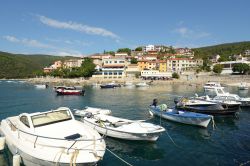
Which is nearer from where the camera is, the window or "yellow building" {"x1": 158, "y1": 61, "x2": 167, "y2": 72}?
the window

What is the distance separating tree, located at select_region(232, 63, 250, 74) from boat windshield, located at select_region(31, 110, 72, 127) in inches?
4996

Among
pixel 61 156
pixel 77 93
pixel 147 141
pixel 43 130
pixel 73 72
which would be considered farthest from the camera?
pixel 73 72

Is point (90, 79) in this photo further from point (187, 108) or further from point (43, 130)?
point (43, 130)

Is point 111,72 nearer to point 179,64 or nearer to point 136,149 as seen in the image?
point 179,64

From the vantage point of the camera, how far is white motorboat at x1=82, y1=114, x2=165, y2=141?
19469 mm

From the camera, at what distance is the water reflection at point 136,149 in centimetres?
1779

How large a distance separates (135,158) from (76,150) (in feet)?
18.9

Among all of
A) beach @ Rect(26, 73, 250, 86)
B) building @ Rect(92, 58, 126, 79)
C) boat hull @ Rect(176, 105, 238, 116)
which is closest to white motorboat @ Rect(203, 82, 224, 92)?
boat hull @ Rect(176, 105, 238, 116)

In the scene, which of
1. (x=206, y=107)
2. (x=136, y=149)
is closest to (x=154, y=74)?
(x=206, y=107)

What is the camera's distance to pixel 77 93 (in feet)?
212

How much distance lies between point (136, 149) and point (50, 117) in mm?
7038

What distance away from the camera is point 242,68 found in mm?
125812

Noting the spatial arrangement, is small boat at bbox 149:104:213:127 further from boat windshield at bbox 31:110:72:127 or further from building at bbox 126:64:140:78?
building at bbox 126:64:140:78

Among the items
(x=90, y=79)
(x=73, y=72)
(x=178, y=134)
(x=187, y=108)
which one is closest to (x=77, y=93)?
(x=187, y=108)
